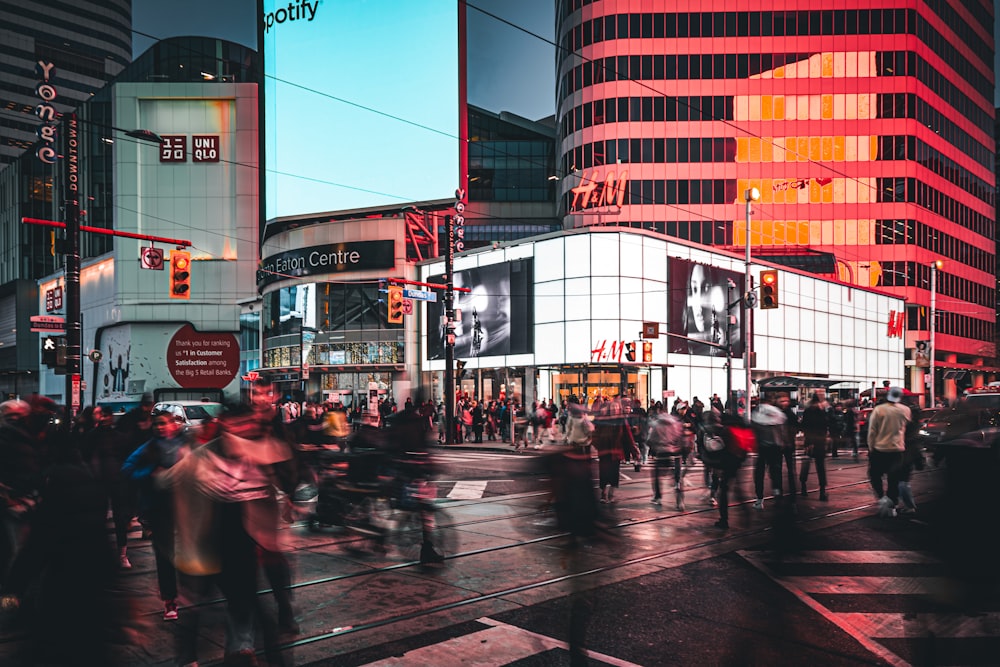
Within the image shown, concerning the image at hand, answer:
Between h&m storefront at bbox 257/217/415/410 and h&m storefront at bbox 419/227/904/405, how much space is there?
266 cm

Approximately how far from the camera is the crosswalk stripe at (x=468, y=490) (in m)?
14.7

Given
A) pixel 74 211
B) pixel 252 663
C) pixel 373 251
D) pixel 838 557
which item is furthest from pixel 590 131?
pixel 252 663

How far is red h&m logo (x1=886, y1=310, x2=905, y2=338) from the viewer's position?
57.0 meters

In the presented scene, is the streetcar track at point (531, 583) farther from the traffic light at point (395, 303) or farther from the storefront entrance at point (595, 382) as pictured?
the storefront entrance at point (595, 382)

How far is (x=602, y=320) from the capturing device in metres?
38.5

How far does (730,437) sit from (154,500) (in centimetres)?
762

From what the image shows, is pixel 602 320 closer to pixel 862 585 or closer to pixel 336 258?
pixel 336 258

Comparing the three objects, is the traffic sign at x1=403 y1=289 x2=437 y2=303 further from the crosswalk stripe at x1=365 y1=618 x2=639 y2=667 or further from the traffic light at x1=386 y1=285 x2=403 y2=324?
the crosswalk stripe at x1=365 y1=618 x2=639 y2=667

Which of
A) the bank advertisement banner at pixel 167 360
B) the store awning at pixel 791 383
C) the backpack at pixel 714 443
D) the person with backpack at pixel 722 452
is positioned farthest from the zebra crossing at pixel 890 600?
the bank advertisement banner at pixel 167 360

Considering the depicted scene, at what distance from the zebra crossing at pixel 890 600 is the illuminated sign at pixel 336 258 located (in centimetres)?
4103

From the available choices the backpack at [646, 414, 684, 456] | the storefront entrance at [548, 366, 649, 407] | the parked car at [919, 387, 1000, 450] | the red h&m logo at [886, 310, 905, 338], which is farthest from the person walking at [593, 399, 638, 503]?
the red h&m logo at [886, 310, 905, 338]

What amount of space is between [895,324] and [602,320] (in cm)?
3045

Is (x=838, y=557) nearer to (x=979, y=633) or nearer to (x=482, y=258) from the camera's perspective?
(x=979, y=633)

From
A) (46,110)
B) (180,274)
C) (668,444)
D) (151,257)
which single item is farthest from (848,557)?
(151,257)
